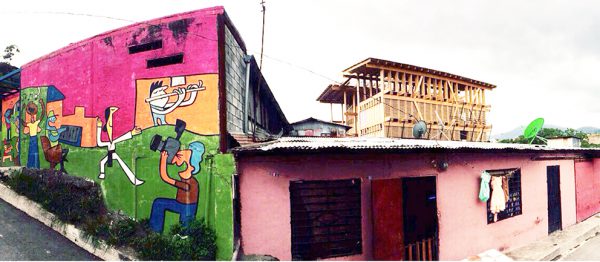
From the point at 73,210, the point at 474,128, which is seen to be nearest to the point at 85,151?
the point at 73,210

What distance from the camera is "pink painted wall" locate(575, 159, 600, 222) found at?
47.6 feet

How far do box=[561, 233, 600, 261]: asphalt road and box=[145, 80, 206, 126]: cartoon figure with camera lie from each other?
11.7 m

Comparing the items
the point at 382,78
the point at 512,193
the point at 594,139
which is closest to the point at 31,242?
the point at 382,78

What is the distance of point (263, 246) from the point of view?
22.9ft

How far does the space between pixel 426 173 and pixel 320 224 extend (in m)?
3.22

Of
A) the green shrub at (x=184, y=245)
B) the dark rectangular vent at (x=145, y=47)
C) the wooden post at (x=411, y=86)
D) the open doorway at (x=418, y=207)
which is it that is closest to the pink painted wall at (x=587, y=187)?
the wooden post at (x=411, y=86)

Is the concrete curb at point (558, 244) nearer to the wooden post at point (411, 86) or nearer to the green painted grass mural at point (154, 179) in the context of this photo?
the wooden post at point (411, 86)

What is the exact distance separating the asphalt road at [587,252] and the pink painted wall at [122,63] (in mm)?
11797

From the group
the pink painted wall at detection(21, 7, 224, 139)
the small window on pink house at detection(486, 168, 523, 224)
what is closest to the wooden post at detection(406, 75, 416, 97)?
the small window on pink house at detection(486, 168, 523, 224)

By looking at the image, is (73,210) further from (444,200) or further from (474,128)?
(474,128)

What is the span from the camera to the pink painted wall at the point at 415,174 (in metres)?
7.02

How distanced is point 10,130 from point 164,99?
7.91 metres

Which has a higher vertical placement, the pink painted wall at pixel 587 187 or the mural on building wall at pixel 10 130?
the mural on building wall at pixel 10 130

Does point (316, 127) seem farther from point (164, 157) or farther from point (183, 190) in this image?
point (183, 190)
